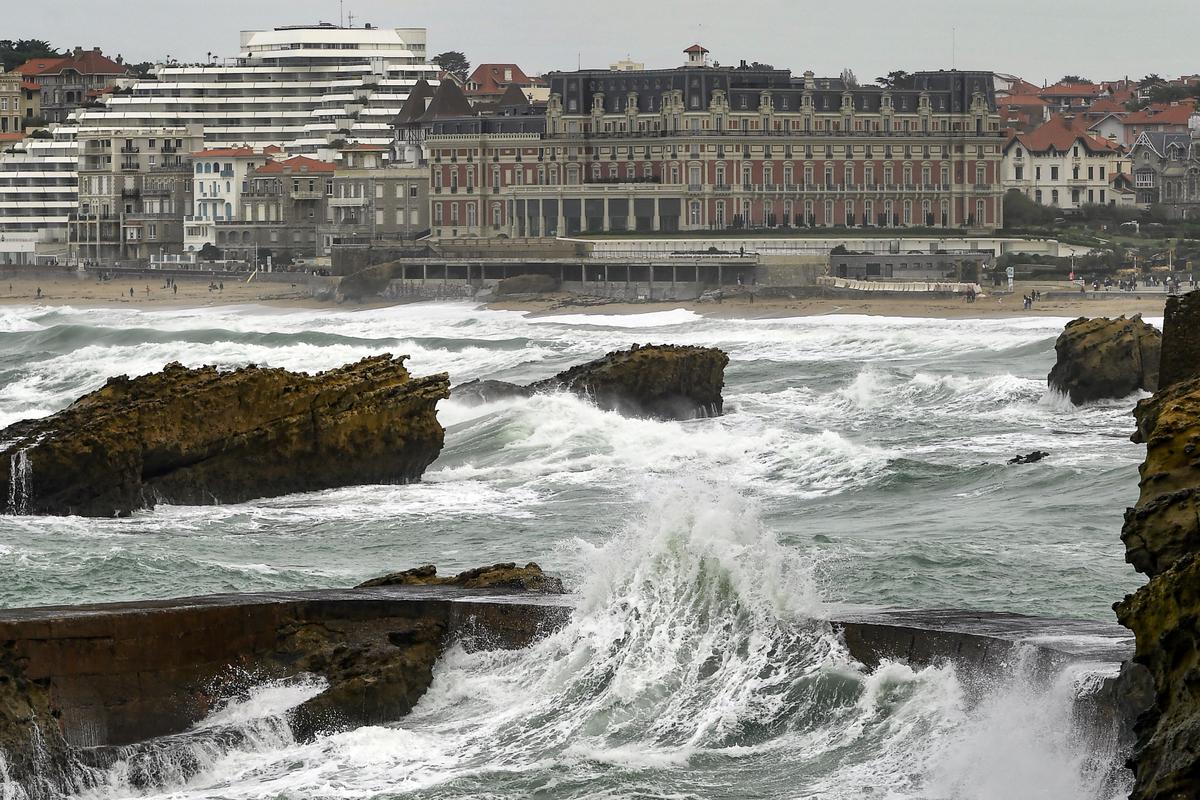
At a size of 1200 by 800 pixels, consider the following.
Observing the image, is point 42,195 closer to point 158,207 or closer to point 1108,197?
point 158,207

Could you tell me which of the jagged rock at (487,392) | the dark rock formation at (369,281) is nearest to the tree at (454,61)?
the dark rock formation at (369,281)

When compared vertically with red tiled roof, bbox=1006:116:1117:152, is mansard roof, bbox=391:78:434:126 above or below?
above

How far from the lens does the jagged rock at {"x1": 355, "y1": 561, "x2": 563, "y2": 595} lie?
21078 mm

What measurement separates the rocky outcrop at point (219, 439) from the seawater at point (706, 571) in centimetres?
54

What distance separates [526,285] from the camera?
99.6 meters

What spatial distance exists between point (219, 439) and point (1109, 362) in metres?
19.4

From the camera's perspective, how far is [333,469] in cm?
3278

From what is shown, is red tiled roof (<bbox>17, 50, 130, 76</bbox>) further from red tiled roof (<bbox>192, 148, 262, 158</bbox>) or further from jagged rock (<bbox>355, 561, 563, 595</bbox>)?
jagged rock (<bbox>355, 561, 563, 595</bbox>)

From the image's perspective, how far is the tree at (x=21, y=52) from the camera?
17888 cm

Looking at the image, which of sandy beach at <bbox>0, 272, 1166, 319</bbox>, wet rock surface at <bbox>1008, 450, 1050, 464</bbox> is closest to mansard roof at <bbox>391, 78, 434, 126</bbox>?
sandy beach at <bbox>0, 272, 1166, 319</bbox>

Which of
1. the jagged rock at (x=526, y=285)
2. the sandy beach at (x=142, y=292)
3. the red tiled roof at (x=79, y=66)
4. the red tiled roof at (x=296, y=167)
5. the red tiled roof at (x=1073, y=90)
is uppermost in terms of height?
the red tiled roof at (x=79, y=66)

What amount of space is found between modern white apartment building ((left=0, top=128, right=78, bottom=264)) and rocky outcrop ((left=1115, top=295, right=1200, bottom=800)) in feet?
402

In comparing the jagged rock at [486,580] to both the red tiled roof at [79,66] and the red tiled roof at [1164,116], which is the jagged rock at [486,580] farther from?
the red tiled roof at [79,66]

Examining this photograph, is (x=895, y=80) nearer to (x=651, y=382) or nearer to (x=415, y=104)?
(x=415, y=104)
